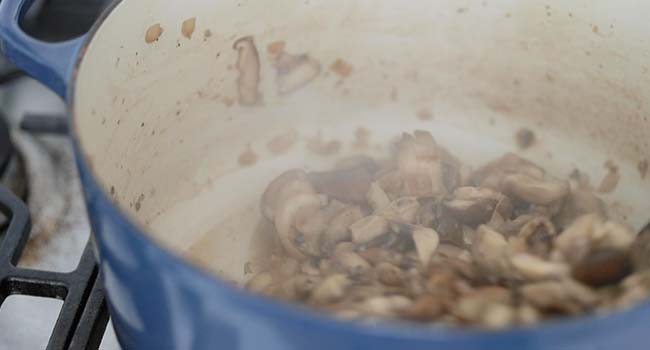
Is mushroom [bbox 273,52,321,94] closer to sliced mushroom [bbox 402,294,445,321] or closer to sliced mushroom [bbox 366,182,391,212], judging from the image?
sliced mushroom [bbox 366,182,391,212]

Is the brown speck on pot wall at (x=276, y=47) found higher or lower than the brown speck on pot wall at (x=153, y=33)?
higher

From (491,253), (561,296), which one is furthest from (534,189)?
(561,296)

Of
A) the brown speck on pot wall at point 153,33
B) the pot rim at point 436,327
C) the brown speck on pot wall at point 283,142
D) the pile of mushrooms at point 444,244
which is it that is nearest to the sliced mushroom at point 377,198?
the pile of mushrooms at point 444,244

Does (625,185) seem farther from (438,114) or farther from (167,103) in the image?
(167,103)

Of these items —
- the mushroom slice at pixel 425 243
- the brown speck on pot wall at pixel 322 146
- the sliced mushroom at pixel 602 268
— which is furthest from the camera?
the brown speck on pot wall at pixel 322 146

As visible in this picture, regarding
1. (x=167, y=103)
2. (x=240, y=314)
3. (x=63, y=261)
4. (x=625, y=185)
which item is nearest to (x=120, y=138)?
(x=167, y=103)

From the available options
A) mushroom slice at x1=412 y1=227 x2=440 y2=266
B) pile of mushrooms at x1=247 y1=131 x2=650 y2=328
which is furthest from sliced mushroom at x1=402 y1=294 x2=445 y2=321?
mushroom slice at x1=412 y1=227 x2=440 y2=266

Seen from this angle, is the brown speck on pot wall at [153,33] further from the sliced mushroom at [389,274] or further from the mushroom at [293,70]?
the sliced mushroom at [389,274]

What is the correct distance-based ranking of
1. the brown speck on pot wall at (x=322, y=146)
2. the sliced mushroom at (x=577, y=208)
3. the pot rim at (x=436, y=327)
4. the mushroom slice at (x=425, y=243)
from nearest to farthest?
the pot rim at (x=436, y=327) → the mushroom slice at (x=425, y=243) → the sliced mushroom at (x=577, y=208) → the brown speck on pot wall at (x=322, y=146)
